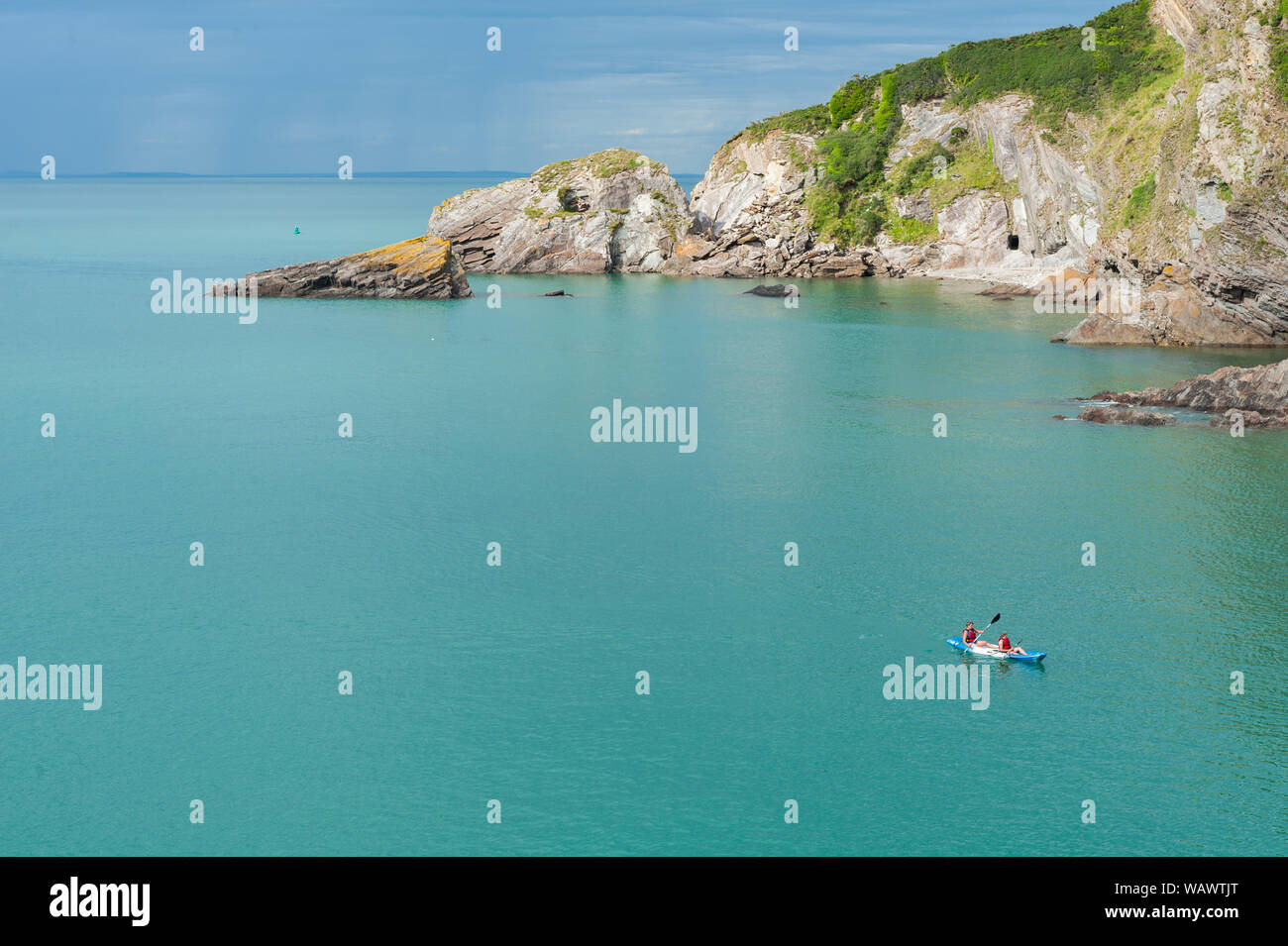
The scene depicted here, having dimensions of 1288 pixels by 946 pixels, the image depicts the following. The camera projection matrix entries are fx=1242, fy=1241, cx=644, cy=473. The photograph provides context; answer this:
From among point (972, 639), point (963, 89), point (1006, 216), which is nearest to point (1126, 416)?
point (972, 639)

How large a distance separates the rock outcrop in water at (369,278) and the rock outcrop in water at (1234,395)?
5520 cm

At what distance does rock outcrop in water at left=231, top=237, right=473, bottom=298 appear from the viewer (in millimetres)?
92688

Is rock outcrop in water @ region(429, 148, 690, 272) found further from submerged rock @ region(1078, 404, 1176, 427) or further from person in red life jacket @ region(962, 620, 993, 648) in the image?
person in red life jacket @ region(962, 620, 993, 648)

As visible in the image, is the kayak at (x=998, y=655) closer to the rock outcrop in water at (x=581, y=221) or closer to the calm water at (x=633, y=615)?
the calm water at (x=633, y=615)

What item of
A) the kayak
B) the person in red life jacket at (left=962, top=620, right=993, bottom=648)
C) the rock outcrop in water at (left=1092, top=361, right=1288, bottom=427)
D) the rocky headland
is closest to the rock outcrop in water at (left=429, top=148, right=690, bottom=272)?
the rocky headland

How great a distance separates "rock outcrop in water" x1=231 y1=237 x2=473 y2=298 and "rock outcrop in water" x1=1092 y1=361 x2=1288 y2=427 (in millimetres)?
55203

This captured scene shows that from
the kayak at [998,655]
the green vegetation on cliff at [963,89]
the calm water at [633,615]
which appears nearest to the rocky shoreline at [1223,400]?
the calm water at [633,615]

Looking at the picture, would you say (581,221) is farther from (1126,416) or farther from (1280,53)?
(1126,416)

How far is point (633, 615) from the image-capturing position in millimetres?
30375

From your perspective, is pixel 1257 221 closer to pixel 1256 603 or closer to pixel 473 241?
pixel 1256 603

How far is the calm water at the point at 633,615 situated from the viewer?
22031mm

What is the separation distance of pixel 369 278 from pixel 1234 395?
2478 inches

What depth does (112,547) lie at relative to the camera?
35.9 metres
